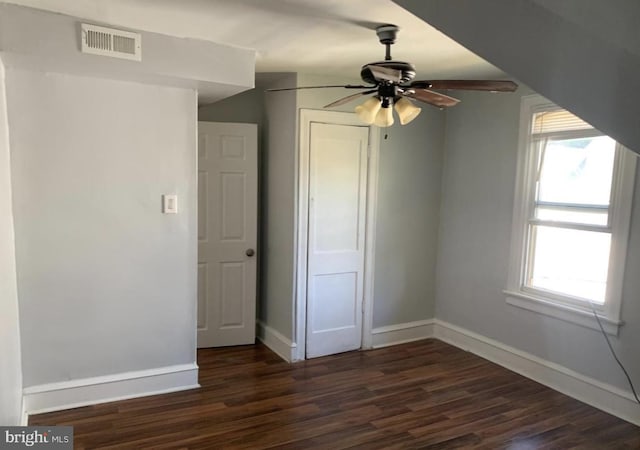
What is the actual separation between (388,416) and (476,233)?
74.8 inches

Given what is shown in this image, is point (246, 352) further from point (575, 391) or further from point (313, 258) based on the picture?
point (575, 391)

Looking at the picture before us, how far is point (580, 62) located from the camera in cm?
120

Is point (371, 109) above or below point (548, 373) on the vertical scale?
above

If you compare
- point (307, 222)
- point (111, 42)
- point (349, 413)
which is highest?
point (111, 42)

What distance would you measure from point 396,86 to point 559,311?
7.22 feet

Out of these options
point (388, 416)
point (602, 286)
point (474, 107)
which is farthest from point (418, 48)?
point (388, 416)

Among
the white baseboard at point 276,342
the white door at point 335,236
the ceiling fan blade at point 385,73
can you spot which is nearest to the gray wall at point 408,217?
the white door at point 335,236

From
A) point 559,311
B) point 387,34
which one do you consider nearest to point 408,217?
point 559,311

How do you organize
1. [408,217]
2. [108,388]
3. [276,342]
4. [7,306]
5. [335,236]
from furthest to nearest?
[408,217], [276,342], [335,236], [108,388], [7,306]

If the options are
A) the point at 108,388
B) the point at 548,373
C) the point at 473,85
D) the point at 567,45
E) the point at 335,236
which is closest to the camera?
the point at 567,45

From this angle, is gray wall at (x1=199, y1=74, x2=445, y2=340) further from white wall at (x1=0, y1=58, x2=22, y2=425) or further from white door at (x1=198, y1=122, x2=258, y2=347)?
white wall at (x1=0, y1=58, x2=22, y2=425)

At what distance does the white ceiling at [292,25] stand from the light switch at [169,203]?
40.7 inches

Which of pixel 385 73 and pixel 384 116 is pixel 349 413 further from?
pixel 385 73

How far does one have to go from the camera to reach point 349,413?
3.11 meters
